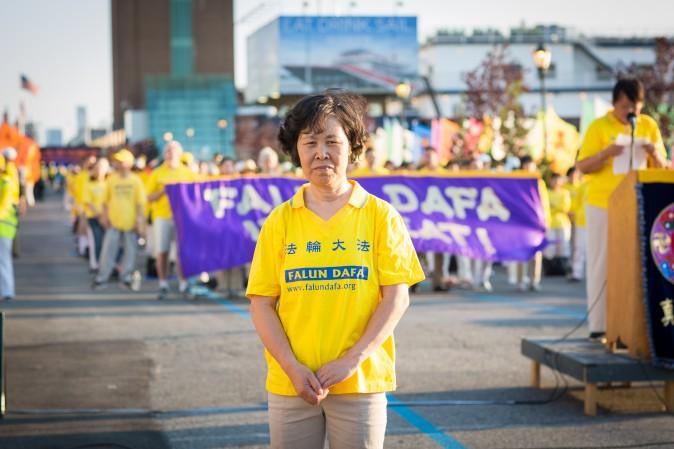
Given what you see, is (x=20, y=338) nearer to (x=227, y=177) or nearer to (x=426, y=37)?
(x=227, y=177)

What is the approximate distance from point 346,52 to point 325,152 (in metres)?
103

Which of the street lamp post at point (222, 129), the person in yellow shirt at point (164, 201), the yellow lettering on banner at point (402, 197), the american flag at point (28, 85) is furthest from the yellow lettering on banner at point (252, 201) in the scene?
the street lamp post at point (222, 129)

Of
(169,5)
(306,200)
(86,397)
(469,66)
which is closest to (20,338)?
(86,397)

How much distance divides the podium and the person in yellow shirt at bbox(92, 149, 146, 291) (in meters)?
11.1

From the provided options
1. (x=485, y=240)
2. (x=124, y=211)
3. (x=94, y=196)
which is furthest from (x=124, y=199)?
(x=485, y=240)

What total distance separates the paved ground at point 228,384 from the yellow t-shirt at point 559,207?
509 centimetres

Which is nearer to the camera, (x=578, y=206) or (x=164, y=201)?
(x=164, y=201)

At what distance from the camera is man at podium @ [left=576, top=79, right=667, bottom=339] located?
912cm

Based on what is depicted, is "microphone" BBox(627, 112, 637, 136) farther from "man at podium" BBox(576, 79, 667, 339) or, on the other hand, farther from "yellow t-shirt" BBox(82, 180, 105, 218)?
"yellow t-shirt" BBox(82, 180, 105, 218)

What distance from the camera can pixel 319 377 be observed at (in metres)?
4.25

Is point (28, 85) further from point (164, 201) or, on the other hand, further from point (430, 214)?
point (430, 214)

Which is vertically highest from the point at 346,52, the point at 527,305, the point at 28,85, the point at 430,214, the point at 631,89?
the point at 346,52

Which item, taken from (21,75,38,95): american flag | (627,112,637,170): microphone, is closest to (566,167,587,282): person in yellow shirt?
(627,112,637,170): microphone

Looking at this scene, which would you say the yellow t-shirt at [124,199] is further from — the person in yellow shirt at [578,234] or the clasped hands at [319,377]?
the clasped hands at [319,377]
